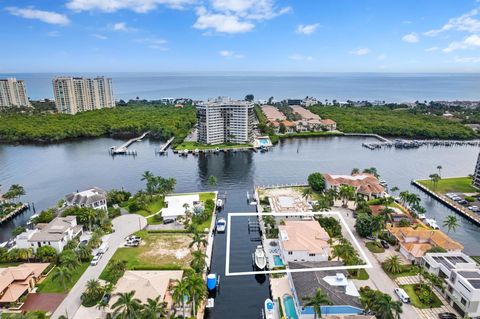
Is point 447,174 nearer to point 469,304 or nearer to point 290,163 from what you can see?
point 290,163

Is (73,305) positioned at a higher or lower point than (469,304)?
lower

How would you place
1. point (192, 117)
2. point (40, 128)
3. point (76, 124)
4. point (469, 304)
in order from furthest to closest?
point (192, 117) < point (76, 124) < point (40, 128) < point (469, 304)

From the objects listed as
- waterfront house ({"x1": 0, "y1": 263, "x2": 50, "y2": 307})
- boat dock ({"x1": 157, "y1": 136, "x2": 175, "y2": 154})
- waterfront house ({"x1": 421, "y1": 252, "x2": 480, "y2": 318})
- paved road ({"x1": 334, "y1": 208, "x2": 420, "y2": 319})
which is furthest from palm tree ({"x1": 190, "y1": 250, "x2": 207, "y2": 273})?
boat dock ({"x1": 157, "y1": 136, "x2": 175, "y2": 154})

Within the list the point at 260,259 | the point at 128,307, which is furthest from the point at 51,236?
the point at 260,259

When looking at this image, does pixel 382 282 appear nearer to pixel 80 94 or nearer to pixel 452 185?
pixel 452 185

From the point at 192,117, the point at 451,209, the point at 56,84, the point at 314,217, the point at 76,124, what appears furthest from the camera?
the point at 56,84

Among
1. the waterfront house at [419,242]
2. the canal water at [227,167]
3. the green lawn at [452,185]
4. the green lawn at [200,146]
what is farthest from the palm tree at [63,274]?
the green lawn at [452,185]

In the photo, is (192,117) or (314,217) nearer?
(314,217)

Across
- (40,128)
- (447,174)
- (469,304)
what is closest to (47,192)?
(40,128)
